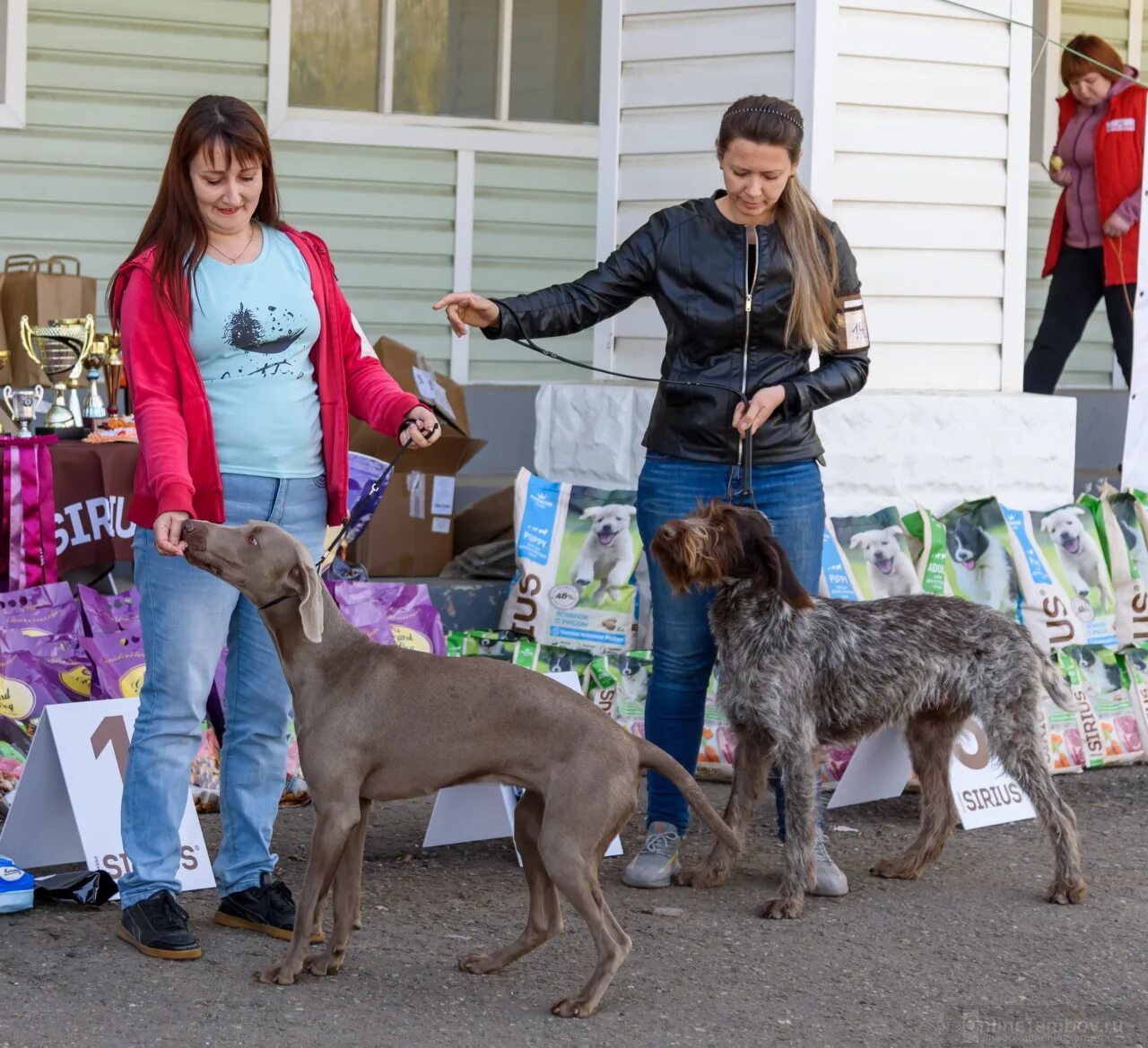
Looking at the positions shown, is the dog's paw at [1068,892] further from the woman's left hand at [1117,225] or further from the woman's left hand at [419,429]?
the woman's left hand at [1117,225]

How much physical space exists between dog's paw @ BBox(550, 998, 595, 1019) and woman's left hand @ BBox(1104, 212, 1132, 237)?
19.4 feet

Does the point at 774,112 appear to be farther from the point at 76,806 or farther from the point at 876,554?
the point at 76,806

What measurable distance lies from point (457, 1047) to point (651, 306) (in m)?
4.05

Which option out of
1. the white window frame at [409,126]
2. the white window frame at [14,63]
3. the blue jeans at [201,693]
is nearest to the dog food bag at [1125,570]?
the blue jeans at [201,693]

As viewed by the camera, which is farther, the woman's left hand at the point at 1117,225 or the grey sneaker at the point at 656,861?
the woman's left hand at the point at 1117,225

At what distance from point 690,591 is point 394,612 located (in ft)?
5.59

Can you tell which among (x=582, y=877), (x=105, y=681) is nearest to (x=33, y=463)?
(x=105, y=681)

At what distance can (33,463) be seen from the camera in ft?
20.0

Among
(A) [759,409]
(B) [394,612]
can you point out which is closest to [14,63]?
(B) [394,612]

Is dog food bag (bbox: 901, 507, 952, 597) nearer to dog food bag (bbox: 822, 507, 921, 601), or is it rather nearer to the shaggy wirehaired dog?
dog food bag (bbox: 822, 507, 921, 601)

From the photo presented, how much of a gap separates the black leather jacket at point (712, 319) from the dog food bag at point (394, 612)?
1618 millimetres

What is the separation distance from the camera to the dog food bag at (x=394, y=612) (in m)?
6.11

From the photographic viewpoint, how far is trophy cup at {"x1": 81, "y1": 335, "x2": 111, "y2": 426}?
6.66 m

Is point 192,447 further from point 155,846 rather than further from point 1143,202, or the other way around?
point 1143,202
